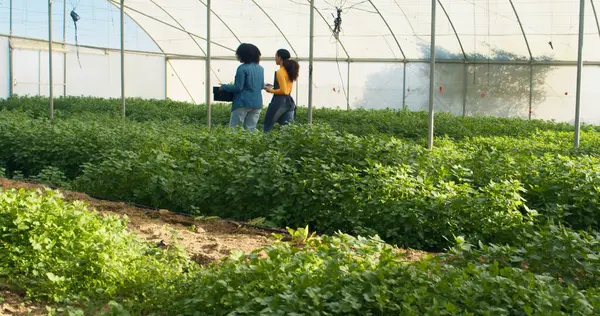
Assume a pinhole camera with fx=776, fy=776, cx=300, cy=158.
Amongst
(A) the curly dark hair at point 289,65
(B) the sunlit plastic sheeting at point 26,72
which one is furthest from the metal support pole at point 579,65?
(B) the sunlit plastic sheeting at point 26,72

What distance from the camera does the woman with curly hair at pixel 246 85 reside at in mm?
11141

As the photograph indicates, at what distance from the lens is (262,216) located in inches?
270

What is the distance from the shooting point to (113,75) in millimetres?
23219

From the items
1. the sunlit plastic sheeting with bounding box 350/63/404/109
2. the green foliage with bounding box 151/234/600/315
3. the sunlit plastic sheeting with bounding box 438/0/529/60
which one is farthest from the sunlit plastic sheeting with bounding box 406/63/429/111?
the green foliage with bounding box 151/234/600/315

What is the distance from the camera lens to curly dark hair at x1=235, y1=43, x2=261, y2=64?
1120 centimetres

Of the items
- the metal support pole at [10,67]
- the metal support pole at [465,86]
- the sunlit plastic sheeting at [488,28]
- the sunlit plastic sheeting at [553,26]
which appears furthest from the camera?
the metal support pole at [10,67]

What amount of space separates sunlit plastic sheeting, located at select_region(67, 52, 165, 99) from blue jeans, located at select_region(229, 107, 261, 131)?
11842mm

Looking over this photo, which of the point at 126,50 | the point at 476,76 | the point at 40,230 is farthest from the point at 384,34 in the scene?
the point at 40,230

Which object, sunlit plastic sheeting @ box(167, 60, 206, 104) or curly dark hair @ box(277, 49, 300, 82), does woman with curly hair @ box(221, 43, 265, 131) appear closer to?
curly dark hair @ box(277, 49, 300, 82)

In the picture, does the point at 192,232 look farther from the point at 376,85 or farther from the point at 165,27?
the point at 165,27

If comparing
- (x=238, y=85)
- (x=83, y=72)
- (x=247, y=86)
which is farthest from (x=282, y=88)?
(x=83, y=72)

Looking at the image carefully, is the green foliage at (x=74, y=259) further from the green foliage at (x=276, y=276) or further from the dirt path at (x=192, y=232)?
the dirt path at (x=192, y=232)

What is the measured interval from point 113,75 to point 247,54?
1292cm

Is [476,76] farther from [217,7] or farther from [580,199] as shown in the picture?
[580,199]
